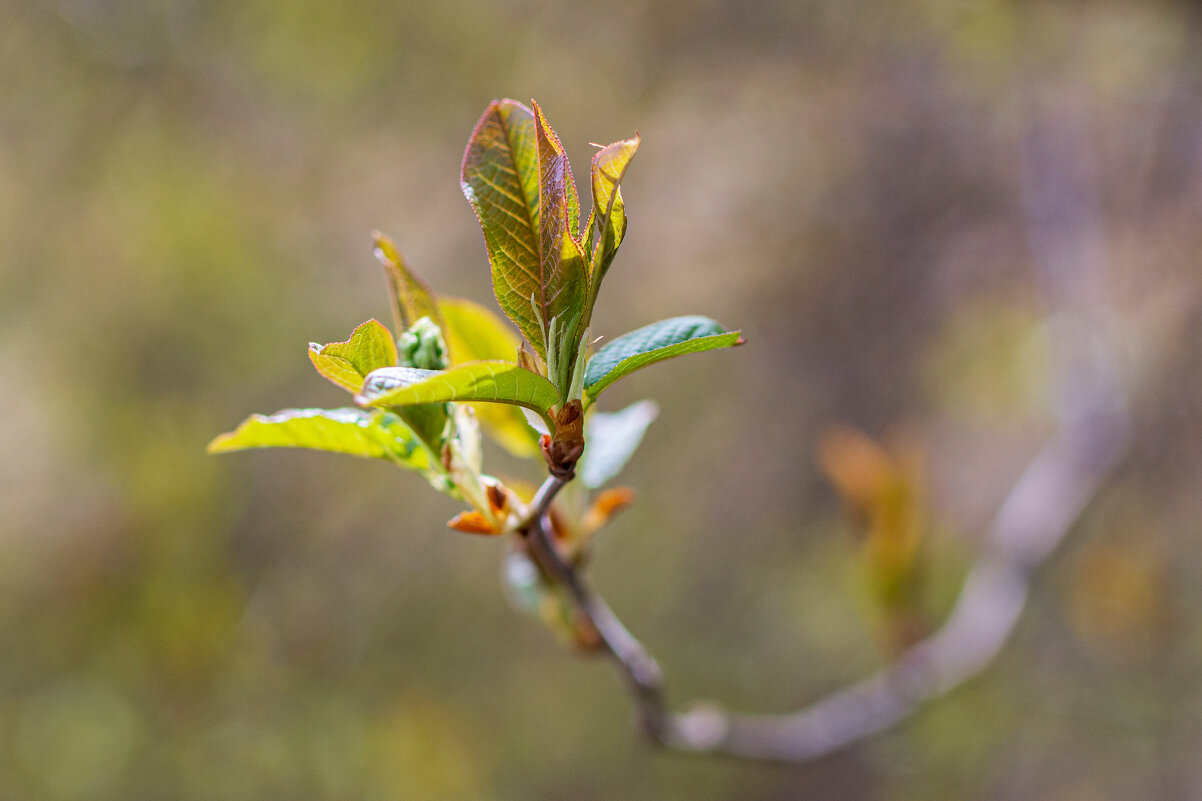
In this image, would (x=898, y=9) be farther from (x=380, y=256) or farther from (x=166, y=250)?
(x=380, y=256)

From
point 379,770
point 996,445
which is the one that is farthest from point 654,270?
point 379,770

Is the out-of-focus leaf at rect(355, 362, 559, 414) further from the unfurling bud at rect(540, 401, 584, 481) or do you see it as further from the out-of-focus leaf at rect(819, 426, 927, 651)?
the out-of-focus leaf at rect(819, 426, 927, 651)

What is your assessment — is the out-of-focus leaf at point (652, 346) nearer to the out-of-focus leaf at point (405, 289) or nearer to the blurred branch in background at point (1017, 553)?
the out-of-focus leaf at point (405, 289)

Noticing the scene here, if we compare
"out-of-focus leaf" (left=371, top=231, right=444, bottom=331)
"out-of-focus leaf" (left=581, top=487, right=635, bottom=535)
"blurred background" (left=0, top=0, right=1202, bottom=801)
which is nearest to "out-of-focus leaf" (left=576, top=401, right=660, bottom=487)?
"out-of-focus leaf" (left=581, top=487, right=635, bottom=535)

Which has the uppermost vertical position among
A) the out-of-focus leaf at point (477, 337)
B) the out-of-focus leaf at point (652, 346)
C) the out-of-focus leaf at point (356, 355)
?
the out-of-focus leaf at point (356, 355)

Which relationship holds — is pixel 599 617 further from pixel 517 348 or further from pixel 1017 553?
pixel 1017 553

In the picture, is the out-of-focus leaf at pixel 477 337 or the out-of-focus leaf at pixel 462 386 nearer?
the out-of-focus leaf at pixel 462 386

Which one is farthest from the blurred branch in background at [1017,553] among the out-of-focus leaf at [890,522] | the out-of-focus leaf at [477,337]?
the out-of-focus leaf at [477,337]
